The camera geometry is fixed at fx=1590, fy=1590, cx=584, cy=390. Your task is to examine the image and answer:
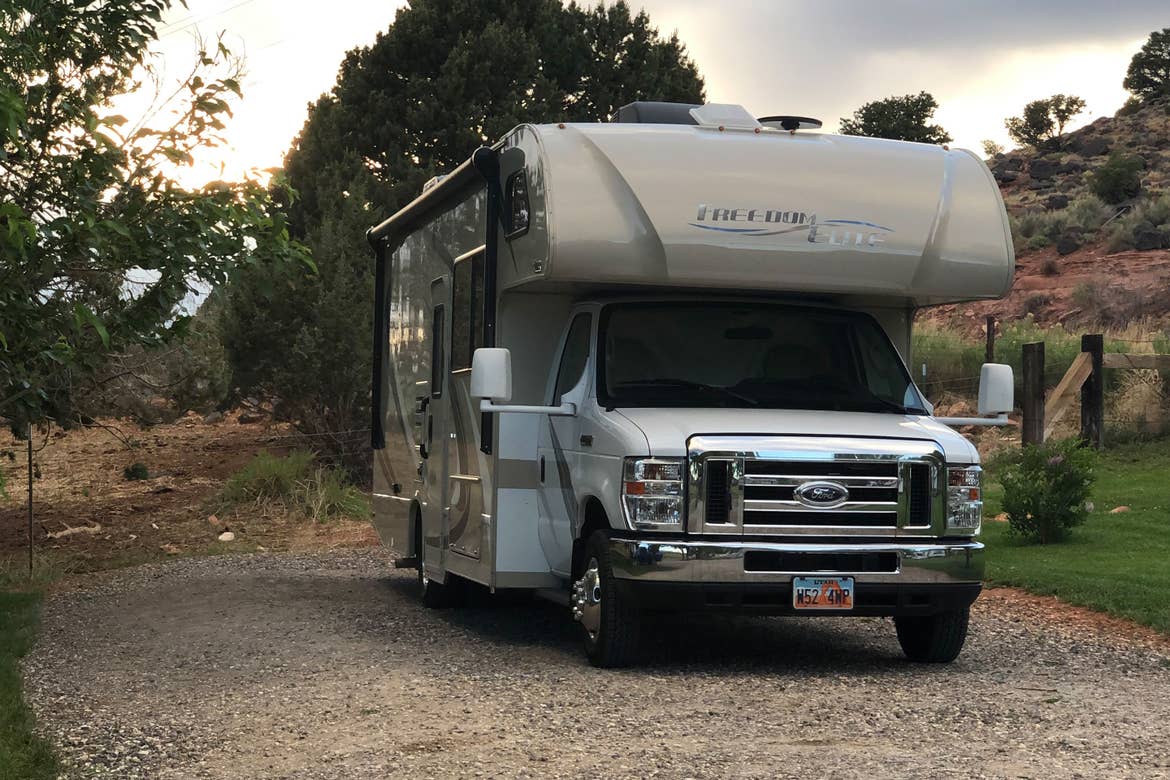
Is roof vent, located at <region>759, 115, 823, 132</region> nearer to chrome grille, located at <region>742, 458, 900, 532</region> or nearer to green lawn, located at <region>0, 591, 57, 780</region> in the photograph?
chrome grille, located at <region>742, 458, 900, 532</region>

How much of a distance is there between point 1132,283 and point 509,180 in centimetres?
3565

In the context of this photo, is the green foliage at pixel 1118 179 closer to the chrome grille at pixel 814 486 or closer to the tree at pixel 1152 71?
the tree at pixel 1152 71

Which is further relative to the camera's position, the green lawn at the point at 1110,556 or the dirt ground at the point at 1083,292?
the dirt ground at the point at 1083,292

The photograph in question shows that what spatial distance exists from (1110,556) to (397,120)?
18.3 m

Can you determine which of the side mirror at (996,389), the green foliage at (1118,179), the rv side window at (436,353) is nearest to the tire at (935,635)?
the side mirror at (996,389)

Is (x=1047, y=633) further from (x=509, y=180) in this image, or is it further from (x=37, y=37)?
(x=37, y=37)

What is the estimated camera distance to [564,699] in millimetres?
7855

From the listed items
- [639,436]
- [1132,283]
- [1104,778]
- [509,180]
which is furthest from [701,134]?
[1132,283]

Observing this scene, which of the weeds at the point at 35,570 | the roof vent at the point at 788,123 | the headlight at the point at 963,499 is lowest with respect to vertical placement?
the weeds at the point at 35,570

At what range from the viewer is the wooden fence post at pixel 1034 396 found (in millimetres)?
18719

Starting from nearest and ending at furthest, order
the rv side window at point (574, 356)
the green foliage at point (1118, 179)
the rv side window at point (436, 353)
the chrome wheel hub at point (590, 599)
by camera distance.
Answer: the chrome wheel hub at point (590, 599)
the rv side window at point (574, 356)
the rv side window at point (436, 353)
the green foliage at point (1118, 179)

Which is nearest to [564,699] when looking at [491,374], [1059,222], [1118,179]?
[491,374]

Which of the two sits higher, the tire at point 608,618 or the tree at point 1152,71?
the tree at point 1152,71

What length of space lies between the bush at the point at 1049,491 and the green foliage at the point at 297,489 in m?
8.68
